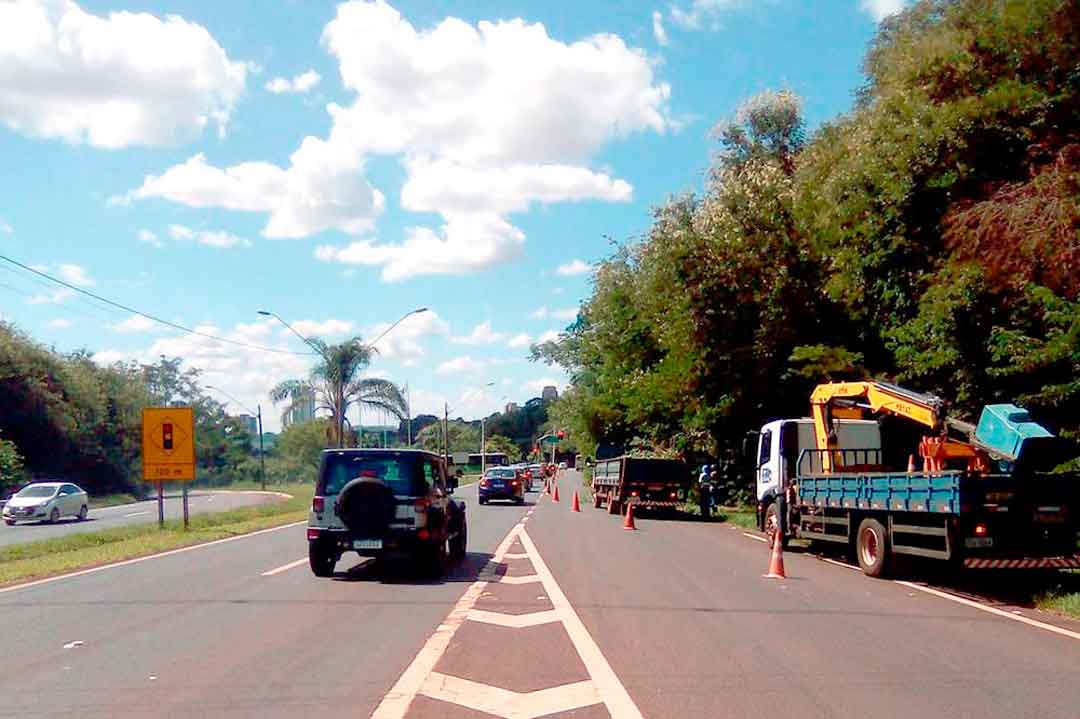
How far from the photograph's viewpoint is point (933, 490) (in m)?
14.9

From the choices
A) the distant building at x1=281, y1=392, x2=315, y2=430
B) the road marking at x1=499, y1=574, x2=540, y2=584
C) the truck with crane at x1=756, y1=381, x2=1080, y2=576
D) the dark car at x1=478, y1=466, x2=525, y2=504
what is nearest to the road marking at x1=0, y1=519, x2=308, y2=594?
the road marking at x1=499, y1=574, x2=540, y2=584

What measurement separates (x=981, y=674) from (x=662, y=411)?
34996 mm

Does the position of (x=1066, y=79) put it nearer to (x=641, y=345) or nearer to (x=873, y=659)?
(x=873, y=659)

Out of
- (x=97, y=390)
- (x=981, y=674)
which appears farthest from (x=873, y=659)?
(x=97, y=390)

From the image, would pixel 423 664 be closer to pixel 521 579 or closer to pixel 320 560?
pixel 521 579

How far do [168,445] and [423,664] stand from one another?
866 inches

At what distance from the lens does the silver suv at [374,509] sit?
15914mm

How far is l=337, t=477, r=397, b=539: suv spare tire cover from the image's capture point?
1588cm

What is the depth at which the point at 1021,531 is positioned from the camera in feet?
47.8

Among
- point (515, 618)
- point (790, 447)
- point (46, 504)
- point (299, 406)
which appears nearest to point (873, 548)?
point (790, 447)

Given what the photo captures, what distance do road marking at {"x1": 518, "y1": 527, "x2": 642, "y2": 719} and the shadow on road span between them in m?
1.72

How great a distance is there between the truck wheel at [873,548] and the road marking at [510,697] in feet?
30.1

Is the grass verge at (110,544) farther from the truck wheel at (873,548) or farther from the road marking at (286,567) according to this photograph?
the truck wheel at (873,548)

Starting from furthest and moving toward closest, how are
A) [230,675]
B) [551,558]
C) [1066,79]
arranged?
[1066,79]
[551,558]
[230,675]
